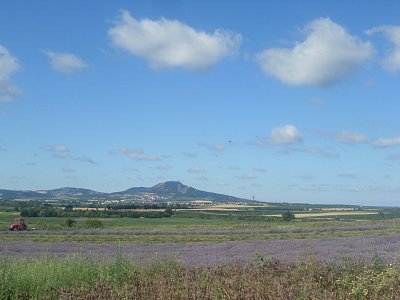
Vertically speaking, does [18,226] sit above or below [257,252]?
below

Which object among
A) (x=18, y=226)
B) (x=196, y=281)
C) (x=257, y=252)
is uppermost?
(x=257, y=252)

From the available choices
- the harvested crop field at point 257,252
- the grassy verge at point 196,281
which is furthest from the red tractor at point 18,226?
the grassy verge at point 196,281

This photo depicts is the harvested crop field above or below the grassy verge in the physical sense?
below

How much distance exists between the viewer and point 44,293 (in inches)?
380

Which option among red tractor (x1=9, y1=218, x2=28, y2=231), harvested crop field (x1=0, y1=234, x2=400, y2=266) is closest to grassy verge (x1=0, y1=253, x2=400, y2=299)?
harvested crop field (x1=0, y1=234, x2=400, y2=266)

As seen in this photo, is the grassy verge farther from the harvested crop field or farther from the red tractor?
the red tractor

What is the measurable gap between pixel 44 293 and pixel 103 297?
2.25 meters

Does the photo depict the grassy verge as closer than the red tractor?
Yes

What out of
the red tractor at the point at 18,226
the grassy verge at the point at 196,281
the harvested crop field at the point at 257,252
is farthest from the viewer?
the red tractor at the point at 18,226

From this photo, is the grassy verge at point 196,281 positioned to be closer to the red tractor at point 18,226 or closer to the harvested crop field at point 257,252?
the harvested crop field at point 257,252

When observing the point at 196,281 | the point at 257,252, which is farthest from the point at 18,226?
the point at 196,281

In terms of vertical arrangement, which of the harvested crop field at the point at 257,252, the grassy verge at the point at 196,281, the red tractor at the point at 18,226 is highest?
the grassy verge at the point at 196,281

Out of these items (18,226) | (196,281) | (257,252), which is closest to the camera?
(196,281)

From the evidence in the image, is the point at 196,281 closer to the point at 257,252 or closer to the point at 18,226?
the point at 257,252
